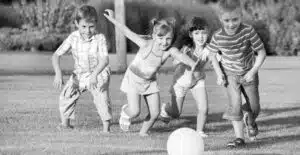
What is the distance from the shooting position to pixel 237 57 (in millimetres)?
8125

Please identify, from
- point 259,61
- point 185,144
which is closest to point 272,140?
point 259,61

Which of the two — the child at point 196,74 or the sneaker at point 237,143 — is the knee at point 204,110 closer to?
the child at point 196,74

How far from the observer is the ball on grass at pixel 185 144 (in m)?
6.82

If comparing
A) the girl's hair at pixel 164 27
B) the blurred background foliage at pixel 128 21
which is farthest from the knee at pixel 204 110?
the blurred background foliage at pixel 128 21

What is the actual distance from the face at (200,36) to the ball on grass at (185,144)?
2345 millimetres

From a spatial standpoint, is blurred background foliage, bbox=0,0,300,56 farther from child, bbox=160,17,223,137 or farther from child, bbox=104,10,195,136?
child, bbox=104,10,195,136

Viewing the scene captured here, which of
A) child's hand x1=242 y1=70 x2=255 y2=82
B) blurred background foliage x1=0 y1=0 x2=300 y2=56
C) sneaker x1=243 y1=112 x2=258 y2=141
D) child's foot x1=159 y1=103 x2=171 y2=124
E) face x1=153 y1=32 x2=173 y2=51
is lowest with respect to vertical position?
blurred background foliage x1=0 y1=0 x2=300 y2=56

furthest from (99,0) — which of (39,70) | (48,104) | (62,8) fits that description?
(48,104)

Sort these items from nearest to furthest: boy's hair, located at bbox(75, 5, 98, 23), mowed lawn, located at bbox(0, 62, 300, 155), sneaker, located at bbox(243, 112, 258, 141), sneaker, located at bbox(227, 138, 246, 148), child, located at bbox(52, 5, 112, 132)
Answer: mowed lawn, located at bbox(0, 62, 300, 155) < sneaker, located at bbox(227, 138, 246, 148) < sneaker, located at bbox(243, 112, 258, 141) < boy's hair, located at bbox(75, 5, 98, 23) < child, located at bbox(52, 5, 112, 132)

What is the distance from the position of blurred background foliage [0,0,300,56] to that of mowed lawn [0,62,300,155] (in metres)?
9.33

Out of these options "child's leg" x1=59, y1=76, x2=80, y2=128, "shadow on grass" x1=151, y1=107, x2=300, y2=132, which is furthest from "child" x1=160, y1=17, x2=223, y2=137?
"child's leg" x1=59, y1=76, x2=80, y2=128

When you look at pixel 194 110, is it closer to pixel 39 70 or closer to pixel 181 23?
pixel 39 70

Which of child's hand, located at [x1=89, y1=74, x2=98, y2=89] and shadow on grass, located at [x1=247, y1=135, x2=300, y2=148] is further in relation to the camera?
child's hand, located at [x1=89, y1=74, x2=98, y2=89]

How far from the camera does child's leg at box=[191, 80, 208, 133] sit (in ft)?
29.6
